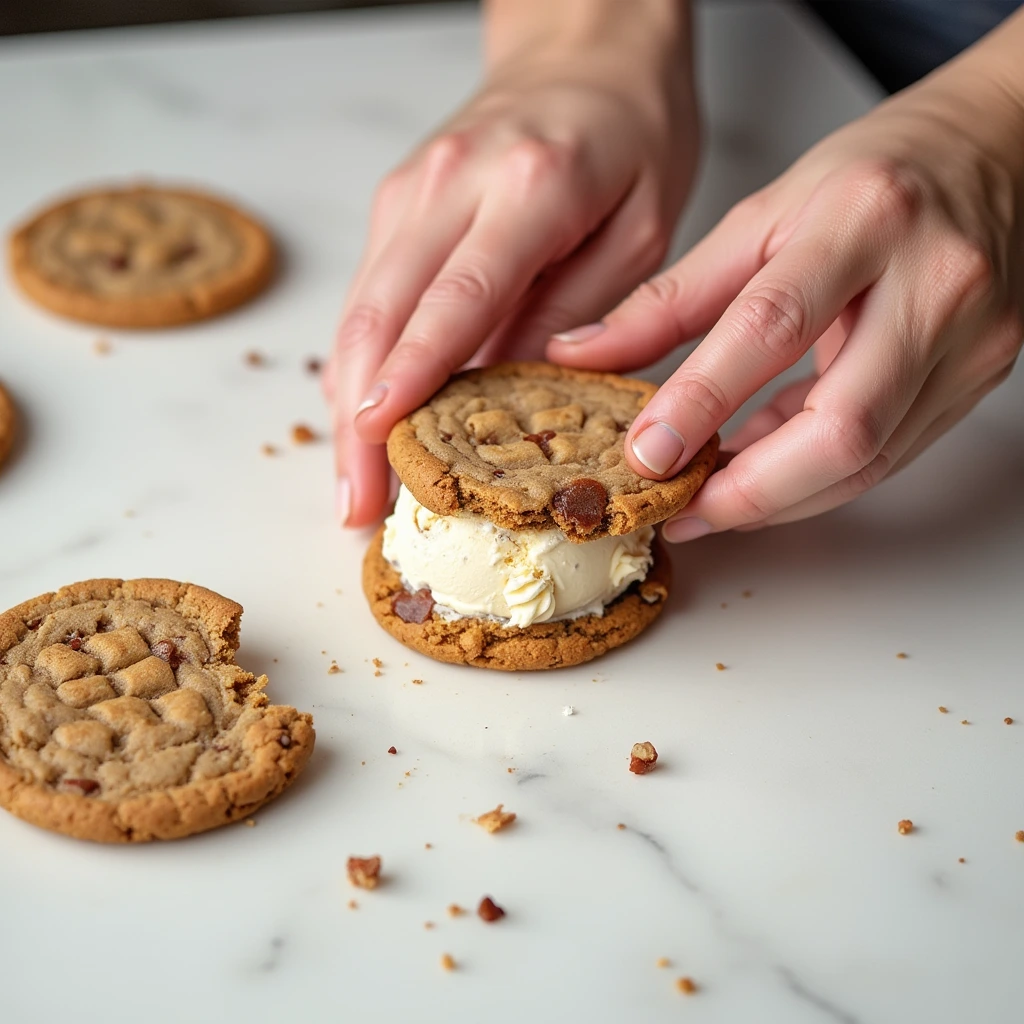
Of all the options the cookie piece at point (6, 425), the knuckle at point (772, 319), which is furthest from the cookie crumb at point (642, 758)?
the cookie piece at point (6, 425)

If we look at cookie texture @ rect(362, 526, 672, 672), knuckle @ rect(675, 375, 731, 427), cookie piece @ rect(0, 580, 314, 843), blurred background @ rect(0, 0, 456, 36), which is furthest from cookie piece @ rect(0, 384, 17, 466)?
blurred background @ rect(0, 0, 456, 36)

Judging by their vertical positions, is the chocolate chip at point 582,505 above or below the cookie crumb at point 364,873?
above

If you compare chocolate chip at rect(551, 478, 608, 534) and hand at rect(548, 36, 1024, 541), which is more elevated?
hand at rect(548, 36, 1024, 541)

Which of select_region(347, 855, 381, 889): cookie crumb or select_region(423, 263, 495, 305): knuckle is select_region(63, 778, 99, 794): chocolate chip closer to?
select_region(347, 855, 381, 889): cookie crumb

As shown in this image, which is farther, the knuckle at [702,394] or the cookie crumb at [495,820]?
the knuckle at [702,394]

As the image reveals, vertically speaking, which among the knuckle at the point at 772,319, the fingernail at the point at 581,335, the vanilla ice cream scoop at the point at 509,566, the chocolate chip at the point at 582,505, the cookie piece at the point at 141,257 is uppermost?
the knuckle at the point at 772,319

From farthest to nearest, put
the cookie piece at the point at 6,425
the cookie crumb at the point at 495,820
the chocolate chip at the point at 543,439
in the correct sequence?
the cookie piece at the point at 6,425 < the chocolate chip at the point at 543,439 < the cookie crumb at the point at 495,820

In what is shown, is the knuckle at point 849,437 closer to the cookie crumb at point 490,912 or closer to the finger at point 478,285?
the finger at point 478,285

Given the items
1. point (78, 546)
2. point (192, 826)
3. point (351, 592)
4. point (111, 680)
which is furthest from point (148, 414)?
point (192, 826)
